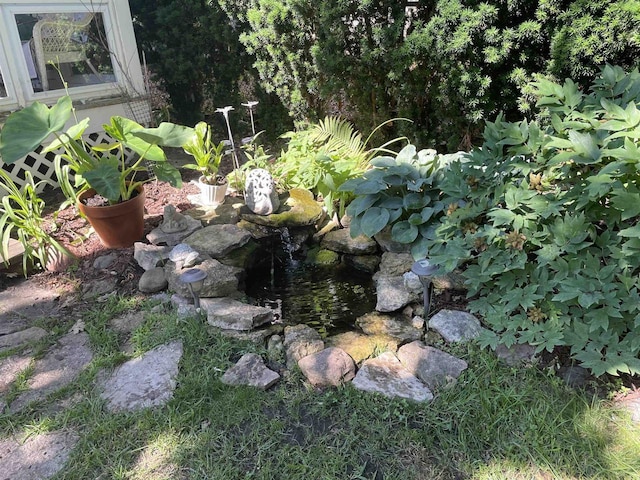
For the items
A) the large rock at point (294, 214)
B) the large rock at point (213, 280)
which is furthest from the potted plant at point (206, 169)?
the large rock at point (213, 280)

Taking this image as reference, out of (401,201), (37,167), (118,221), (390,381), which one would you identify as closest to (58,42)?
(37,167)

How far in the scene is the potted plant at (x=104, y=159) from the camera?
2668mm

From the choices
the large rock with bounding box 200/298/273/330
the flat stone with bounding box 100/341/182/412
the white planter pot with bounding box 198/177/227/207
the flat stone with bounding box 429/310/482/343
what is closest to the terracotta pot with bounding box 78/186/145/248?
the white planter pot with bounding box 198/177/227/207

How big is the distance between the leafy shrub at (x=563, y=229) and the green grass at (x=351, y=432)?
0.22m

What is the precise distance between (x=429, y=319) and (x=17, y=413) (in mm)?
1884

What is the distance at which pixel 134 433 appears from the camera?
1879 millimetres

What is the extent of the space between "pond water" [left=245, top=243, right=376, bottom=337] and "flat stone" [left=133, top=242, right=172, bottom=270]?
54cm

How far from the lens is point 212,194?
3762 mm

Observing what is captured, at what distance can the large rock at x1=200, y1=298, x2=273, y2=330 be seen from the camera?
2.40 m

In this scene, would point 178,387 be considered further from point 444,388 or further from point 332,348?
point 444,388

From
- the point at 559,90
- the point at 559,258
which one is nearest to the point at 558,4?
the point at 559,90

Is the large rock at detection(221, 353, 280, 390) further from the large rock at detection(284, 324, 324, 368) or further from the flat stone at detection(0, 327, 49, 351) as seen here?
the flat stone at detection(0, 327, 49, 351)

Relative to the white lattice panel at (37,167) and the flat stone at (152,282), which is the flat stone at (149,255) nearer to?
the flat stone at (152,282)

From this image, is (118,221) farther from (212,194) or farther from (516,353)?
(516,353)
